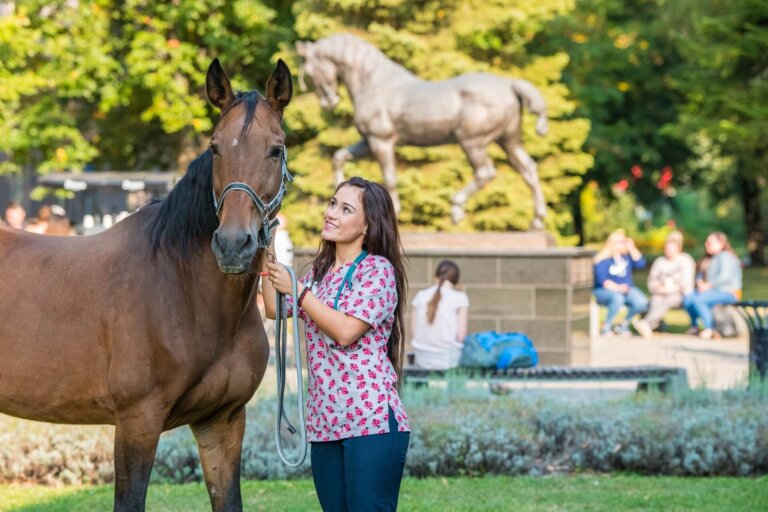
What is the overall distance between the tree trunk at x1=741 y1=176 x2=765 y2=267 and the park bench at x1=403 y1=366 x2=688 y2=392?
2751 cm

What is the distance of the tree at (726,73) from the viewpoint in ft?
82.5

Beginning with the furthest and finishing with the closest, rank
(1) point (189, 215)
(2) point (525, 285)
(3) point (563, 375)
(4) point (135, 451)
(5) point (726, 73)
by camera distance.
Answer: (5) point (726, 73), (2) point (525, 285), (3) point (563, 375), (1) point (189, 215), (4) point (135, 451)

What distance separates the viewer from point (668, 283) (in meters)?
17.1

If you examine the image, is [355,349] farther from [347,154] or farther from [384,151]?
[347,154]

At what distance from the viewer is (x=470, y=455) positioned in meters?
7.58

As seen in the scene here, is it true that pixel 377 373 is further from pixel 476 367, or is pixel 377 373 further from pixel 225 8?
pixel 225 8

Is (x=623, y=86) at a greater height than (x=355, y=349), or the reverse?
(x=623, y=86)

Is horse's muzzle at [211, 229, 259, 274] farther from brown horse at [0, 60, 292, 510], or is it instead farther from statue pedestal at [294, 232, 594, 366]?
statue pedestal at [294, 232, 594, 366]

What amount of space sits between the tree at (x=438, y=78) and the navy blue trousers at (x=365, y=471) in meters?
18.5

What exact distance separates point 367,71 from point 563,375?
541 centimetres

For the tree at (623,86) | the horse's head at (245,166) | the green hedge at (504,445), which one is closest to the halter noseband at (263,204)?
the horse's head at (245,166)

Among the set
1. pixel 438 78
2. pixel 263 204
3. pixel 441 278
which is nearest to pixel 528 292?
pixel 441 278

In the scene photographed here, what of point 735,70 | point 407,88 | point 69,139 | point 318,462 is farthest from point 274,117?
point 735,70

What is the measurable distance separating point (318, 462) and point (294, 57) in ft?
64.7
